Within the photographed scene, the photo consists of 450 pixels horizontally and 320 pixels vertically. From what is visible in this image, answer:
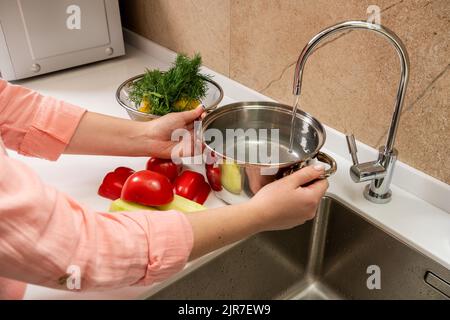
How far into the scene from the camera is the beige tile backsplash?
773mm

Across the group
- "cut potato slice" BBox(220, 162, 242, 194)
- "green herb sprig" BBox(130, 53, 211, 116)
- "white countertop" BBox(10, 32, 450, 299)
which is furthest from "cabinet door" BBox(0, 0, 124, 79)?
"cut potato slice" BBox(220, 162, 242, 194)

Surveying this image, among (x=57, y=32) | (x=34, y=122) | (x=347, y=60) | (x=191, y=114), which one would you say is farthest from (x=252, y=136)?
(x=57, y=32)

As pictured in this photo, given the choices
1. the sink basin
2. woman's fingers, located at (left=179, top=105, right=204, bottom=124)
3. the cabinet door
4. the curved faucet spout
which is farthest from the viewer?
the cabinet door

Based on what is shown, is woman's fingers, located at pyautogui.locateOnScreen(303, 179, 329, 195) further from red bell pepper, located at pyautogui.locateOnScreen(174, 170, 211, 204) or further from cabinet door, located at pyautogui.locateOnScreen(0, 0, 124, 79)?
cabinet door, located at pyautogui.locateOnScreen(0, 0, 124, 79)

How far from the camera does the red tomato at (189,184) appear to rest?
2.78 ft

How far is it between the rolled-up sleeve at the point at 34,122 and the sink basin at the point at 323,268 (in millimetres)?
367

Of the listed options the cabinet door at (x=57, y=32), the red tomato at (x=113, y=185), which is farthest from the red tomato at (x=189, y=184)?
the cabinet door at (x=57, y=32)

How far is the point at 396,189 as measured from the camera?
912 millimetres

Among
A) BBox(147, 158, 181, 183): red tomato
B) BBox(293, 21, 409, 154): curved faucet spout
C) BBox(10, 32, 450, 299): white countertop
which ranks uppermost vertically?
BBox(293, 21, 409, 154): curved faucet spout

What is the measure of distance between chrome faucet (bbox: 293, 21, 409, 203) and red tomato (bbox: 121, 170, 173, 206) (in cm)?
27

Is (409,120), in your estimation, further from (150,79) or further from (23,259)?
(23,259)

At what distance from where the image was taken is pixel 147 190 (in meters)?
0.76

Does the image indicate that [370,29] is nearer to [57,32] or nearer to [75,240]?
[75,240]

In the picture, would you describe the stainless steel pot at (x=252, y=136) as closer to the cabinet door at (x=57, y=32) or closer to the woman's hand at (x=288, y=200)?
the woman's hand at (x=288, y=200)
